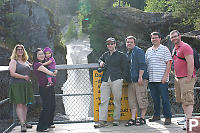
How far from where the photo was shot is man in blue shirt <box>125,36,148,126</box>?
4.87 meters

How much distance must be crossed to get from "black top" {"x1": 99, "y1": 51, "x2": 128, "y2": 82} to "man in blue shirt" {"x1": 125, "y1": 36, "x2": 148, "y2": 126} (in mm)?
187

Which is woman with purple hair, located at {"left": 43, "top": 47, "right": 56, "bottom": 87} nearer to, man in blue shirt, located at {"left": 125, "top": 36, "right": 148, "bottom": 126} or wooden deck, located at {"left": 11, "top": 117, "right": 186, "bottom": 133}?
wooden deck, located at {"left": 11, "top": 117, "right": 186, "bottom": 133}

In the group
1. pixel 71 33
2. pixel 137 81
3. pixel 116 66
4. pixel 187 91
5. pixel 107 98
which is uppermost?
pixel 71 33

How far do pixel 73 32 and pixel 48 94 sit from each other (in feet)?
256

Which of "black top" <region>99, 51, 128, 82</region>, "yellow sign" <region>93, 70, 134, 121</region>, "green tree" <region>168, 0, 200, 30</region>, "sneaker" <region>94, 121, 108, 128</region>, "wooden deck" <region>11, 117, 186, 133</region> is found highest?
"green tree" <region>168, 0, 200, 30</region>

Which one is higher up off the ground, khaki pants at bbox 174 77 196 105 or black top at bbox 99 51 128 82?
black top at bbox 99 51 128 82

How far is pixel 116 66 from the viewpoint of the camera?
4906 mm

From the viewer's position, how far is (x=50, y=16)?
26.5 metres

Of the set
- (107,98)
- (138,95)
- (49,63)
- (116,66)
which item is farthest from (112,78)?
(49,63)

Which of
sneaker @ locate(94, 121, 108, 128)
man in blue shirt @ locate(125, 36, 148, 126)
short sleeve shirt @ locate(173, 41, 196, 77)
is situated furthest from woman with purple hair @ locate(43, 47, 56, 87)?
short sleeve shirt @ locate(173, 41, 196, 77)

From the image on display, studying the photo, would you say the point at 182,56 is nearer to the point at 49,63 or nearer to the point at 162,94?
the point at 162,94

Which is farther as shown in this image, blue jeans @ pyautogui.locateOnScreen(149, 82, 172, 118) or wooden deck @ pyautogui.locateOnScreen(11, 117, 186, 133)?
blue jeans @ pyautogui.locateOnScreen(149, 82, 172, 118)

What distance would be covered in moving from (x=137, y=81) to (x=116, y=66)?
56 centimetres

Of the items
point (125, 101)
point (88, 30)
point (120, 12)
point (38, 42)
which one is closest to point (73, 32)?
point (88, 30)
